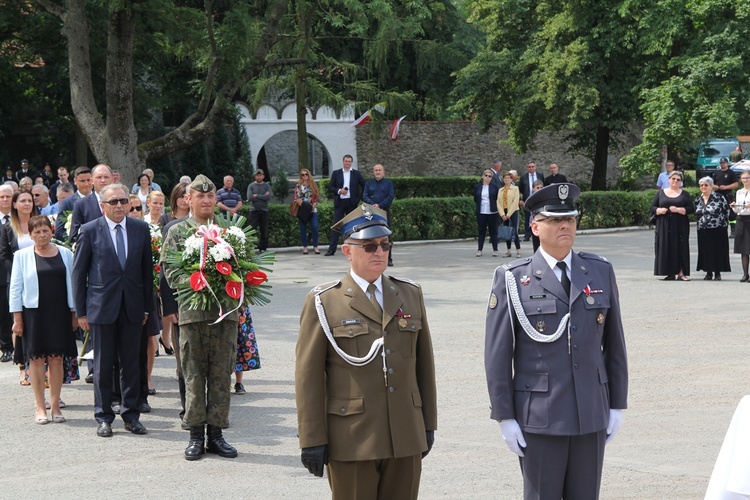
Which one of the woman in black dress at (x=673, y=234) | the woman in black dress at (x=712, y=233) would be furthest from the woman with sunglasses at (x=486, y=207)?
the woman in black dress at (x=712, y=233)

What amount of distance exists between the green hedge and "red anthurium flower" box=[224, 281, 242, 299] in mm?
15964

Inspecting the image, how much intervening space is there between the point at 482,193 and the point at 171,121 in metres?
26.0

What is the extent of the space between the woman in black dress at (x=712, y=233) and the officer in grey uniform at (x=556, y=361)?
13352 millimetres

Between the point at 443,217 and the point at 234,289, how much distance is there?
19024 millimetres

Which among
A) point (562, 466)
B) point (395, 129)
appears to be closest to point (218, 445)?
point (562, 466)

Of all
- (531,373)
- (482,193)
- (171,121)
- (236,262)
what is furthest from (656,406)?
(171,121)

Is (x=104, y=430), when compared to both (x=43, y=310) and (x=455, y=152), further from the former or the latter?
(x=455, y=152)

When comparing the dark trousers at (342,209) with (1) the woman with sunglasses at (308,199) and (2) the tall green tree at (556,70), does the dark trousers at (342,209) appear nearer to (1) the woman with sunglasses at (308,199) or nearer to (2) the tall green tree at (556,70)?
(1) the woman with sunglasses at (308,199)

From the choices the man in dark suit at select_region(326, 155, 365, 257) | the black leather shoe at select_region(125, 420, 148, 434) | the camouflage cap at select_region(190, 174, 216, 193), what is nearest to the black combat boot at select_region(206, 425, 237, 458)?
the black leather shoe at select_region(125, 420, 148, 434)

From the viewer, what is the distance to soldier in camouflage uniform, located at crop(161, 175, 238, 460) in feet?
25.3

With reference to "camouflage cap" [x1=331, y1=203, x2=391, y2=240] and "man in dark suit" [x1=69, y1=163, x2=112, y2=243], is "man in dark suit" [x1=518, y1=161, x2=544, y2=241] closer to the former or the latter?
"man in dark suit" [x1=69, y1=163, x2=112, y2=243]

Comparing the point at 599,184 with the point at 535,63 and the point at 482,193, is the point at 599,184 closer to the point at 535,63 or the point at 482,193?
the point at 535,63

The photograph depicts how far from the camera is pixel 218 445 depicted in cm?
779

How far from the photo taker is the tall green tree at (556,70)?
110 feet
